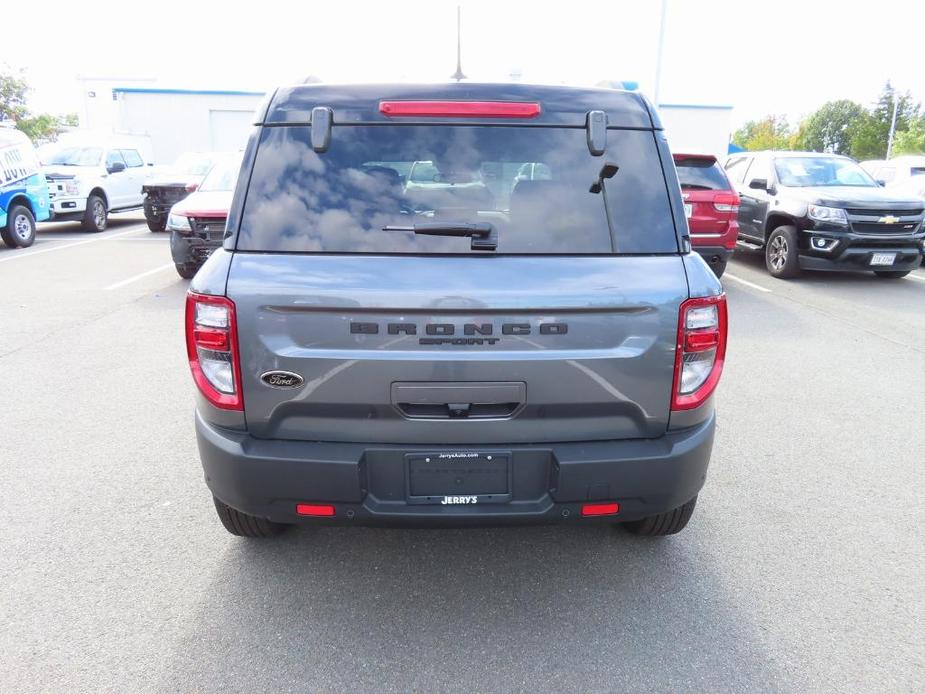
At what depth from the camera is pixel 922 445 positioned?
4.40 m

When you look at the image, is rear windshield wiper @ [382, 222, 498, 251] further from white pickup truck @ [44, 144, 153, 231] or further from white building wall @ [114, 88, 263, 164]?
white building wall @ [114, 88, 263, 164]

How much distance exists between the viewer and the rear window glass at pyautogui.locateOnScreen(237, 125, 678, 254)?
238cm

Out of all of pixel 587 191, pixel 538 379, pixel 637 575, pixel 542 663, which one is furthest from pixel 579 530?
pixel 587 191

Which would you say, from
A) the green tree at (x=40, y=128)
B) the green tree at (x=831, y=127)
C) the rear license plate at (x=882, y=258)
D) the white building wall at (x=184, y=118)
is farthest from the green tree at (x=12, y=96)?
the green tree at (x=831, y=127)

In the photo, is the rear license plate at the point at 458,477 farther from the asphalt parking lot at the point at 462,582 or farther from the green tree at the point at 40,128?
the green tree at the point at 40,128

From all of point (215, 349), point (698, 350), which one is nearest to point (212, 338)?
point (215, 349)

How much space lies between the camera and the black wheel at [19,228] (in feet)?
41.3

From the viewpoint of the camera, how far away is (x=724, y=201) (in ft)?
29.3

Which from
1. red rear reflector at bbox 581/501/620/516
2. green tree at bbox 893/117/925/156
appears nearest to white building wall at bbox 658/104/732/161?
red rear reflector at bbox 581/501/620/516

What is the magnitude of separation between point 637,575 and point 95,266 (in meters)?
10.7

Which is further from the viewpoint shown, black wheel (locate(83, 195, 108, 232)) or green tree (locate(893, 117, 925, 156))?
green tree (locate(893, 117, 925, 156))

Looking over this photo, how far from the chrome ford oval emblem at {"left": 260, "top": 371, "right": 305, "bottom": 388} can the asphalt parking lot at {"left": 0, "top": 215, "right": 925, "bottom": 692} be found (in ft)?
3.20

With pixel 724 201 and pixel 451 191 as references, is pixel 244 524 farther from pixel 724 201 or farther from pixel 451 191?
pixel 724 201

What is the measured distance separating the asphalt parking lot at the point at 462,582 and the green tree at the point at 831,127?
4069 inches
